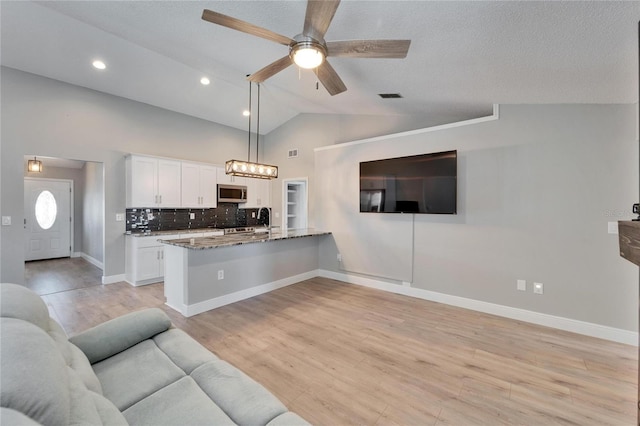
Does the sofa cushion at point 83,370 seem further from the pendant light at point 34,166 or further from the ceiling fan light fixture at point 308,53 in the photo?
the pendant light at point 34,166

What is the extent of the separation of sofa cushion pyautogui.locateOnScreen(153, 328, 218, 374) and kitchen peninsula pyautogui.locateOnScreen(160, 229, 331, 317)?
5.41ft

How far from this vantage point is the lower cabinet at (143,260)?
4.81 metres

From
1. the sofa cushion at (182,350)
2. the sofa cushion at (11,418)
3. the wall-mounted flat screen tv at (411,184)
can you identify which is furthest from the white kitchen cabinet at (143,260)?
the sofa cushion at (11,418)

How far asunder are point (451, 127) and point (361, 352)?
10.6 ft

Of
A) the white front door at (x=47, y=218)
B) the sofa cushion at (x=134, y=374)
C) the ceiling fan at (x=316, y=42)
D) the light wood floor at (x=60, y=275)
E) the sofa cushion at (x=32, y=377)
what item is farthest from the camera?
the white front door at (x=47, y=218)

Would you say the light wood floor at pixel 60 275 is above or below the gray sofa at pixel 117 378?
below

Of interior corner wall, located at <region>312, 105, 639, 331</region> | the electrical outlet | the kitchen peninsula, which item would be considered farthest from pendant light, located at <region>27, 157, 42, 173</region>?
the electrical outlet

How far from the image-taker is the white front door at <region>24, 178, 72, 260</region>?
6.68m

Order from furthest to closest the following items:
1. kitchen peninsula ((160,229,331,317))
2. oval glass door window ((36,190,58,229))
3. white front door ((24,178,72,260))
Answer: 1. oval glass door window ((36,190,58,229))
2. white front door ((24,178,72,260))
3. kitchen peninsula ((160,229,331,317))

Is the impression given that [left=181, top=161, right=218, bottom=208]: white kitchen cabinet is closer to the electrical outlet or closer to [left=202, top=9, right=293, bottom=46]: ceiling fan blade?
[left=202, top=9, right=293, bottom=46]: ceiling fan blade

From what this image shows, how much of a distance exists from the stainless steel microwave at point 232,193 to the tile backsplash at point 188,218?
11.1 inches

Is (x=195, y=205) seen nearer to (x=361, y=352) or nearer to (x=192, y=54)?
(x=192, y=54)

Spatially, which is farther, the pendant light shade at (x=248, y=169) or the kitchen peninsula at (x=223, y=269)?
the pendant light shade at (x=248, y=169)

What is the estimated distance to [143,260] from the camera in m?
4.85
